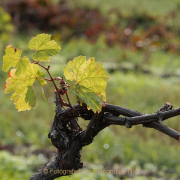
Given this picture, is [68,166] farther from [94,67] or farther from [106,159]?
[106,159]

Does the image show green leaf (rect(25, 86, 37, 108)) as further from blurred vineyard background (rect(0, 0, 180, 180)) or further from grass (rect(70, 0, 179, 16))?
grass (rect(70, 0, 179, 16))

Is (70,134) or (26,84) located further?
(70,134)

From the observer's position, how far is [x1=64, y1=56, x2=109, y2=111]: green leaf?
1.97 ft

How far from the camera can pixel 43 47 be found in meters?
0.61

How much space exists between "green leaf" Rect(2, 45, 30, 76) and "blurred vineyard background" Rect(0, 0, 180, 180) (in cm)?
176

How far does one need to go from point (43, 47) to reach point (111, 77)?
4567mm

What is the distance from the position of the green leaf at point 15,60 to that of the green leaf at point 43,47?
4 cm

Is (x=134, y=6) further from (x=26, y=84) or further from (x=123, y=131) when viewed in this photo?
(x=26, y=84)

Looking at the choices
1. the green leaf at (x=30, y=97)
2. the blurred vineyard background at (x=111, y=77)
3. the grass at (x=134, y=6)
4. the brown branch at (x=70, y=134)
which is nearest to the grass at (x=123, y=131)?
the blurred vineyard background at (x=111, y=77)

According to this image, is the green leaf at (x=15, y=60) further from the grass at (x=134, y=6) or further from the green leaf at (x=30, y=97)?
the grass at (x=134, y=6)

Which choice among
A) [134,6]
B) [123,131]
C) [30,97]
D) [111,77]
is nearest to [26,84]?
[30,97]

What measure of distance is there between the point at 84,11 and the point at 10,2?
275 centimetres

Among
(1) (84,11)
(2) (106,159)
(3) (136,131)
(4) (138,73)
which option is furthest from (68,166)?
(1) (84,11)

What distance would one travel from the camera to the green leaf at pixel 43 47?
608 mm
